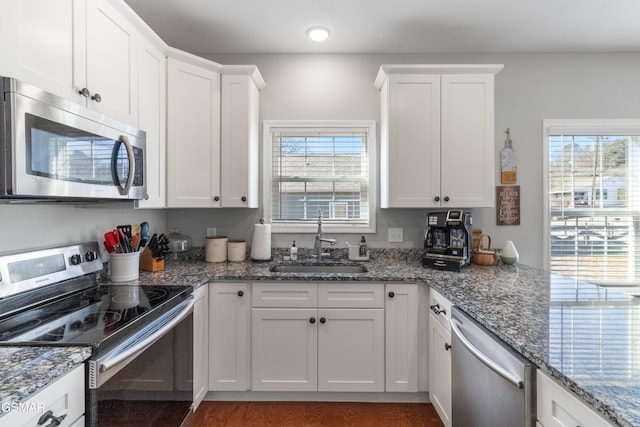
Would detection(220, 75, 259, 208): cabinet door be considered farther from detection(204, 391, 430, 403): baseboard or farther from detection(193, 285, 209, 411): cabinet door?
detection(204, 391, 430, 403): baseboard

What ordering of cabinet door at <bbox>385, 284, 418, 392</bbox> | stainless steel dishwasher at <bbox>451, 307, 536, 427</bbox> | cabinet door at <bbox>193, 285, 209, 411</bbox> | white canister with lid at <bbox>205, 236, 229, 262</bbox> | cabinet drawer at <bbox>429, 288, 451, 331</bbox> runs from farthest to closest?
white canister with lid at <bbox>205, 236, 229, 262</bbox>, cabinet door at <bbox>385, 284, 418, 392</bbox>, cabinet door at <bbox>193, 285, 209, 411</bbox>, cabinet drawer at <bbox>429, 288, 451, 331</bbox>, stainless steel dishwasher at <bbox>451, 307, 536, 427</bbox>

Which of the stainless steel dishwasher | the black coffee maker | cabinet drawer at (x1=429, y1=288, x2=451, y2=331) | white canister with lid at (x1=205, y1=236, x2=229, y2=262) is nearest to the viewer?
the stainless steel dishwasher

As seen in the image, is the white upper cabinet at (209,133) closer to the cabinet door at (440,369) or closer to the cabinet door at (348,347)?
the cabinet door at (348,347)

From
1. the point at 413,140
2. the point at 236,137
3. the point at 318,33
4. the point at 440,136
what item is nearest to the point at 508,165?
the point at 440,136

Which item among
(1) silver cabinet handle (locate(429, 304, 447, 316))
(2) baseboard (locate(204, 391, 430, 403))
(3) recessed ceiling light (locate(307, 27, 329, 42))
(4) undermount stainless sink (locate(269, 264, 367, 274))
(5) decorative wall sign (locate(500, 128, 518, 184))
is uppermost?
(3) recessed ceiling light (locate(307, 27, 329, 42))

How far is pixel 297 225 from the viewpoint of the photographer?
8.11ft

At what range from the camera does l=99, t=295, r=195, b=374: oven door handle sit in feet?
3.13

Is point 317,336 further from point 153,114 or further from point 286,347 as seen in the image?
point 153,114

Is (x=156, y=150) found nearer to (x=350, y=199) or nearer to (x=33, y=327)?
(x=33, y=327)

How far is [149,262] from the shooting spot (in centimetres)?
194

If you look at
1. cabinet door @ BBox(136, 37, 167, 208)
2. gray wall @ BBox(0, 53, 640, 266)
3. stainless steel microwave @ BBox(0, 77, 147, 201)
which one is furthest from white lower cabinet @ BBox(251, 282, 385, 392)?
stainless steel microwave @ BBox(0, 77, 147, 201)

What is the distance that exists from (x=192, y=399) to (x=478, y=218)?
2.41 meters

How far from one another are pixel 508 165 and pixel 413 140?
3.03 ft

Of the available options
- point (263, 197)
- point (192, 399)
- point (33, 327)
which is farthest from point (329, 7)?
point (192, 399)
